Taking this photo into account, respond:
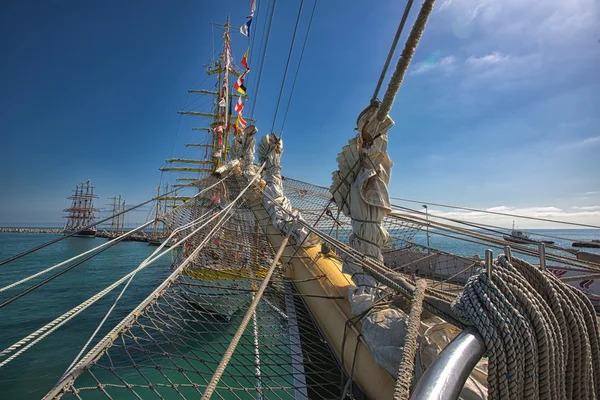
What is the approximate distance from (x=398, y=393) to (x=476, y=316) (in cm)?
32

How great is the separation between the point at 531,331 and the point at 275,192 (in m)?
4.55

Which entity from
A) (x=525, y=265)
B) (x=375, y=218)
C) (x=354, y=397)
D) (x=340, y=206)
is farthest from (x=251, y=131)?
(x=525, y=265)

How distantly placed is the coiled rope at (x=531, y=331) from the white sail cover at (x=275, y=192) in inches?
116

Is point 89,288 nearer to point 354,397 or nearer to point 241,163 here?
point 241,163

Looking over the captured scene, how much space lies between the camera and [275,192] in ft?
16.8

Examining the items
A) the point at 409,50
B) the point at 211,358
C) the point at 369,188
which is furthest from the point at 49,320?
the point at 409,50

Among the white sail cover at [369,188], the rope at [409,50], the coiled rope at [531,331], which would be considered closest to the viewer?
the coiled rope at [531,331]

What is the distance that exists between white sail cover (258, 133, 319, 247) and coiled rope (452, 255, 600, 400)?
294 centimetres

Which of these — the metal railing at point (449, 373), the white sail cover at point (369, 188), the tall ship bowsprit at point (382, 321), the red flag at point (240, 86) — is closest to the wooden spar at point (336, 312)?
the tall ship bowsprit at point (382, 321)

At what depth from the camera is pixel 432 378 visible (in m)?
0.52

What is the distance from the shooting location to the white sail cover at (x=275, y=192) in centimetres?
405

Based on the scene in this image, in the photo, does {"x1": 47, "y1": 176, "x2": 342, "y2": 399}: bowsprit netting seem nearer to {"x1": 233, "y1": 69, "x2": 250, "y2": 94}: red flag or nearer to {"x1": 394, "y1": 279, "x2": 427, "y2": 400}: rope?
{"x1": 394, "y1": 279, "x2": 427, "y2": 400}: rope

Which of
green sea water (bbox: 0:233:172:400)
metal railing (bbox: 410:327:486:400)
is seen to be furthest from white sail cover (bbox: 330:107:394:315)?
green sea water (bbox: 0:233:172:400)

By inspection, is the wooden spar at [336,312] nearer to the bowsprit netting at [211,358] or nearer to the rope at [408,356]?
the bowsprit netting at [211,358]
